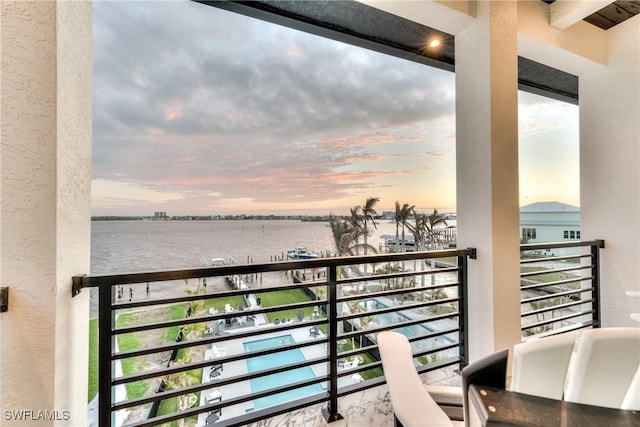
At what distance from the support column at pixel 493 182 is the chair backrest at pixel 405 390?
4.28 feet

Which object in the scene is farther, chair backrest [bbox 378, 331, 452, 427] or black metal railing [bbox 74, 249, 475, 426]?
black metal railing [bbox 74, 249, 475, 426]

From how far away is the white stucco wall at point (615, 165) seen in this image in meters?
2.50

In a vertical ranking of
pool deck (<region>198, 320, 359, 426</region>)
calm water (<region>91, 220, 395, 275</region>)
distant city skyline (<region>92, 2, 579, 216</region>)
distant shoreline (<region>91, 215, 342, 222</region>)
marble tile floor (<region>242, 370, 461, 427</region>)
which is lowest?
pool deck (<region>198, 320, 359, 426</region>)

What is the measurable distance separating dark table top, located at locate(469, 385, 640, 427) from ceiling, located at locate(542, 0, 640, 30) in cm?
326

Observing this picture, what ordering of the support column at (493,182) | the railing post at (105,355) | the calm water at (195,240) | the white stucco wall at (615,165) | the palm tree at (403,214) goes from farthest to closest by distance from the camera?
the palm tree at (403,214) < the white stucco wall at (615,165) < the support column at (493,182) < the calm water at (195,240) < the railing post at (105,355)

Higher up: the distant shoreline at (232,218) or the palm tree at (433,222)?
the distant shoreline at (232,218)

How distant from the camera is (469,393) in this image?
21.0 inches

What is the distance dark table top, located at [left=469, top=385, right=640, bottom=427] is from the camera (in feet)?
1.54

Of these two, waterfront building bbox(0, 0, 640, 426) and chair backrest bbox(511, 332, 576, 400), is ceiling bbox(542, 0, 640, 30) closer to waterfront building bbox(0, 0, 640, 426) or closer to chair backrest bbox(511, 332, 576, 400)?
waterfront building bbox(0, 0, 640, 426)

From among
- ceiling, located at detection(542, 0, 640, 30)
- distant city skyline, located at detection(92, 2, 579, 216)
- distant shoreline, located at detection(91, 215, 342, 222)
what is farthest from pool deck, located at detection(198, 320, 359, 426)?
ceiling, located at detection(542, 0, 640, 30)

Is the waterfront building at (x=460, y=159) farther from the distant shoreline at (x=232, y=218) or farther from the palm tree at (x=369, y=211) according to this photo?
the palm tree at (x=369, y=211)

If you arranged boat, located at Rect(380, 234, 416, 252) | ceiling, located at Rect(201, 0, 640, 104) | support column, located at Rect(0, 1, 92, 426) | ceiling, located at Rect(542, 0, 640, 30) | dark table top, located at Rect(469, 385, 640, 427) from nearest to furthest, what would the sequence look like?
1. dark table top, located at Rect(469, 385, 640, 427)
2. support column, located at Rect(0, 1, 92, 426)
3. ceiling, located at Rect(201, 0, 640, 104)
4. ceiling, located at Rect(542, 0, 640, 30)
5. boat, located at Rect(380, 234, 416, 252)

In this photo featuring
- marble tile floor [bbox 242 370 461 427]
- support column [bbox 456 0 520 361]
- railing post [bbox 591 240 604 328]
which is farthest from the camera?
railing post [bbox 591 240 604 328]

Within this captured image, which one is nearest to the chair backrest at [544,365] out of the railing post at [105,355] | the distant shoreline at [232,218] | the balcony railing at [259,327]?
the balcony railing at [259,327]
